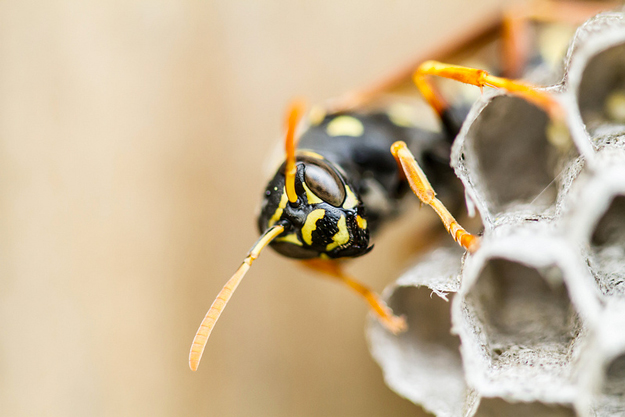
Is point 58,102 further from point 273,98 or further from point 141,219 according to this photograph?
point 273,98

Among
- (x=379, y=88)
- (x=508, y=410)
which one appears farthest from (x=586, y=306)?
(x=379, y=88)

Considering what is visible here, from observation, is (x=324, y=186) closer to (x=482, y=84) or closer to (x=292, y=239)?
(x=292, y=239)

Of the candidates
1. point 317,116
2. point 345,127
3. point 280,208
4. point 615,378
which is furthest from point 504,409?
point 317,116

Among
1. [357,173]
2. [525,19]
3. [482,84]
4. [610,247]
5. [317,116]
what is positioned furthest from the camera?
[525,19]

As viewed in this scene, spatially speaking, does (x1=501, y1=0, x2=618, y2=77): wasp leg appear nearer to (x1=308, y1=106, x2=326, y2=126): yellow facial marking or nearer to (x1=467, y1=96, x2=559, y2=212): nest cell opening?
(x1=467, y1=96, x2=559, y2=212): nest cell opening

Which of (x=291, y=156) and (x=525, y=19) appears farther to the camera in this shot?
(x=525, y=19)

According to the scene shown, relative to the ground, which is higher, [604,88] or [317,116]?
[604,88]

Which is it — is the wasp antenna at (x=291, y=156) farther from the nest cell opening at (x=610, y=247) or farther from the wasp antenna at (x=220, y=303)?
the nest cell opening at (x=610, y=247)
